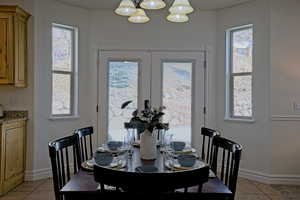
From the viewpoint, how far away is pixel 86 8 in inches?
185

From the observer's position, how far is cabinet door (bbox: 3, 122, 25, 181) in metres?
3.53

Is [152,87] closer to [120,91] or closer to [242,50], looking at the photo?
[120,91]

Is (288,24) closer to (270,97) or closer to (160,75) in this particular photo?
(270,97)

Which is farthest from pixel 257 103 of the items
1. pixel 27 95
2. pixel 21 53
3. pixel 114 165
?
pixel 21 53

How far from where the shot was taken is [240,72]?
457cm

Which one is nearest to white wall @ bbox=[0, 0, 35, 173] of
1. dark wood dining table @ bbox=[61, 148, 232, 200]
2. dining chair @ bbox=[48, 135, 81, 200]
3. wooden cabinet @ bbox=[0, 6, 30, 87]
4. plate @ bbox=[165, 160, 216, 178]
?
wooden cabinet @ bbox=[0, 6, 30, 87]

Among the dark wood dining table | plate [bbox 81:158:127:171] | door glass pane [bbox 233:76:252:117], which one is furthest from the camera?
door glass pane [bbox 233:76:252:117]

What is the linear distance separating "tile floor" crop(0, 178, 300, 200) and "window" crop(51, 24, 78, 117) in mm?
1151

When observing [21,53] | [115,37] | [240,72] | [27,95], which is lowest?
[27,95]

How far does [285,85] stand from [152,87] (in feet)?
6.79

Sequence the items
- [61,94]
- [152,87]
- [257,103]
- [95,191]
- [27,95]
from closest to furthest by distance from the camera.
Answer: [95,191]
[27,95]
[257,103]
[61,94]
[152,87]

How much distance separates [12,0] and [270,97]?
4069 millimetres

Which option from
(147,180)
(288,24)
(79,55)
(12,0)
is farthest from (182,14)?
(12,0)

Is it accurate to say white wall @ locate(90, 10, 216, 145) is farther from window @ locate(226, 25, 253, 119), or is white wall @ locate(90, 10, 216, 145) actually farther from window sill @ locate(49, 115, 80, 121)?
window sill @ locate(49, 115, 80, 121)
